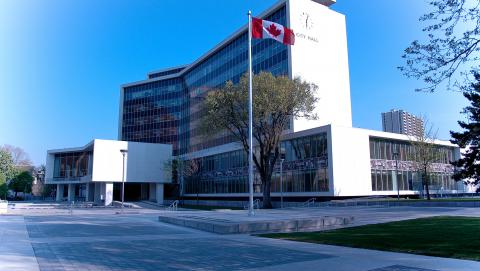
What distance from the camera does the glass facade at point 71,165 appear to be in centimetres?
7331

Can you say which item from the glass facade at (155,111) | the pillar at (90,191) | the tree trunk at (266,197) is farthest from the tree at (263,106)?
the glass facade at (155,111)

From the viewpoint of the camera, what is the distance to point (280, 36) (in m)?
25.4

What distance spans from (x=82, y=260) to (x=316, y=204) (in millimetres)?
34736


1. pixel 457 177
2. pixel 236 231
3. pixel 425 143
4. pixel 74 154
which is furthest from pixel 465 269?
pixel 74 154

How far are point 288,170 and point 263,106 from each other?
1478 centimetres

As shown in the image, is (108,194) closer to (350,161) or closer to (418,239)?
(350,161)

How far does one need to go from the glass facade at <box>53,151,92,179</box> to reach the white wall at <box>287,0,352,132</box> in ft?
136

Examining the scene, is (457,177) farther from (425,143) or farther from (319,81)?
(319,81)

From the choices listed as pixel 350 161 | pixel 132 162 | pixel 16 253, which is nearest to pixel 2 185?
pixel 132 162

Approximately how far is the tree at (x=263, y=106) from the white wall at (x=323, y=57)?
486 inches

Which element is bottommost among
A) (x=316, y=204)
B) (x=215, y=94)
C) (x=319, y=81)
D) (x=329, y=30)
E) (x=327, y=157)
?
(x=316, y=204)

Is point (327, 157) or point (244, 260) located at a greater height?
point (327, 157)

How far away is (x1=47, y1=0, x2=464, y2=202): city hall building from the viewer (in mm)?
45281

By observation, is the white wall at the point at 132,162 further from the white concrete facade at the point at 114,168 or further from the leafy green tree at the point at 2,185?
the leafy green tree at the point at 2,185
